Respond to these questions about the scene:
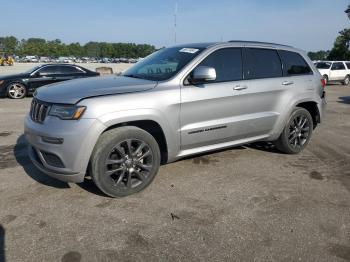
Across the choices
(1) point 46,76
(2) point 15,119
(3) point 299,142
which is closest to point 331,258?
(3) point 299,142

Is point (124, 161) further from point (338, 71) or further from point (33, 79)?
point (338, 71)

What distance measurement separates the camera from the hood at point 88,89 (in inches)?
147

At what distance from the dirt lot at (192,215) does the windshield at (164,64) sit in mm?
1385

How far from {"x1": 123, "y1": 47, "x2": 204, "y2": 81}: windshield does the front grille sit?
1.39m

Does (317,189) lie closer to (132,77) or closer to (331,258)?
(331,258)

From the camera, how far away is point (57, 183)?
446 centimetres

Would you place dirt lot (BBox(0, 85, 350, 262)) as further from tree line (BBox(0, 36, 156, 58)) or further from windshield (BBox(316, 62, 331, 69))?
tree line (BBox(0, 36, 156, 58))

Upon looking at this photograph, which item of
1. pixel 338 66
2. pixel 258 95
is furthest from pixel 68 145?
pixel 338 66

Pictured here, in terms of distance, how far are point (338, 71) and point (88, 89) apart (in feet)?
74.9

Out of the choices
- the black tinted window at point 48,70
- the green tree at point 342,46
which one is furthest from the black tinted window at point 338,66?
the green tree at point 342,46

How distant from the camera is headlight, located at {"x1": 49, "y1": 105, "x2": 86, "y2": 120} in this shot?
3.63 m

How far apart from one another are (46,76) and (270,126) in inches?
412

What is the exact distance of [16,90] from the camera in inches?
519

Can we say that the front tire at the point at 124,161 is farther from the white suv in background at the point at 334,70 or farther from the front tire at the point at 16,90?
the white suv in background at the point at 334,70
